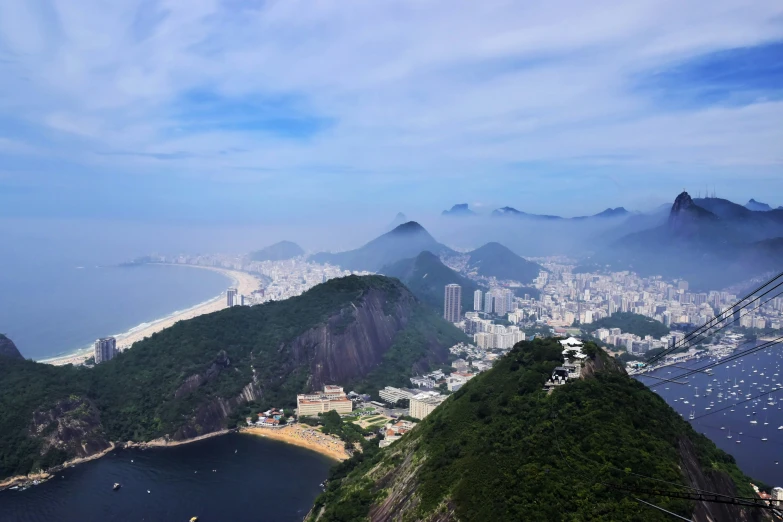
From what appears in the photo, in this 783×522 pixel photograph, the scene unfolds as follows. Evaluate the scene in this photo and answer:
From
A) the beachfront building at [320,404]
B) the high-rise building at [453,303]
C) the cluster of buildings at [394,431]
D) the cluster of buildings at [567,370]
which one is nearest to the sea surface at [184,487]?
the cluster of buildings at [394,431]

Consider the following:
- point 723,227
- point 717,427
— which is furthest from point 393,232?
point 717,427

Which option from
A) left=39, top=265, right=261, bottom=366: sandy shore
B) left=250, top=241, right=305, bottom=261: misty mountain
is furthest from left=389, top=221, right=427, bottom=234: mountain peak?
left=39, top=265, right=261, bottom=366: sandy shore

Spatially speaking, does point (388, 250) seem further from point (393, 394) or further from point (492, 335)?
point (393, 394)

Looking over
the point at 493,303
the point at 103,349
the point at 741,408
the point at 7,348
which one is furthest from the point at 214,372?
the point at 493,303

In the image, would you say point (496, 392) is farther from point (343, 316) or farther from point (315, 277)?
point (315, 277)

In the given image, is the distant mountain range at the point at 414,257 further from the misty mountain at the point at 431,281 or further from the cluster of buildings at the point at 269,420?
the cluster of buildings at the point at 269,420

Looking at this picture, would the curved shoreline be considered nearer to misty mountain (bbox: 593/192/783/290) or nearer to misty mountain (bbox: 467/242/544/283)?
misty mountain (bbox: 467/242/544/283)
